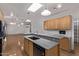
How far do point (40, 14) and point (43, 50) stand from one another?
0.64 m

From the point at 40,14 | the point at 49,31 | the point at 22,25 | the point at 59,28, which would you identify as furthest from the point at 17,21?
the point at 59,28

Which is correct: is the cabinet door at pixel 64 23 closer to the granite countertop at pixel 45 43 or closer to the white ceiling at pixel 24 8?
the white ceiling at pixel 24 8

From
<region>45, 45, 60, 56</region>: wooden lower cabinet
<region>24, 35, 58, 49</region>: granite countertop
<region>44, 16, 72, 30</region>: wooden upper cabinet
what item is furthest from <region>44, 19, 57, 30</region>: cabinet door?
<region>45, 45, 60, 56</region>: wooden lower cabinet

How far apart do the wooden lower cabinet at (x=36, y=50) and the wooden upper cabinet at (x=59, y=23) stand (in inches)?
14.8

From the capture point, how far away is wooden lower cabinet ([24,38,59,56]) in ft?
6.20

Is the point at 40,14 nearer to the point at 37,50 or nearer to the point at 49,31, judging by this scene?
the point at 49,31

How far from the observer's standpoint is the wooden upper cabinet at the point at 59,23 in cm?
184

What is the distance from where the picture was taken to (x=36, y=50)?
192 cm

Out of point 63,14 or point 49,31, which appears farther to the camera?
point 49,31

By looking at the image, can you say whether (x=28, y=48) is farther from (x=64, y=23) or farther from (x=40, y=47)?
(x=64, y=23)

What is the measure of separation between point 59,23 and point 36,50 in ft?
2.06

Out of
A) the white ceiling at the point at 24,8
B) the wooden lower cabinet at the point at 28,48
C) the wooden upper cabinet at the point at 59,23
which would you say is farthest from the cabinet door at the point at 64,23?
the wooden lower cabinet at the point at 28,48

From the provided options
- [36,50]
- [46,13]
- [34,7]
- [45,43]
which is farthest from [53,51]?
[34,7]

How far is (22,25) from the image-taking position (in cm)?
191
